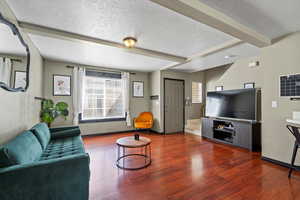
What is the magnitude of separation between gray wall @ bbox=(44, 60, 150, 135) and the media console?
8.03 feet

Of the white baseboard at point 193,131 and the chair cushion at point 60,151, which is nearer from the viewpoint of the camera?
the chair cushion at point 60,151

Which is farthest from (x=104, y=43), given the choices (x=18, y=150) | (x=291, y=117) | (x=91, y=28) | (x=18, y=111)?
(x=291, y=117)

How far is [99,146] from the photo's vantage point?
3734mm

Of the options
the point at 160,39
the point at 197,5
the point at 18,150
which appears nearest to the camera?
the point at 18,150

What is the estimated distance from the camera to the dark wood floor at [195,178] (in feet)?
5.93

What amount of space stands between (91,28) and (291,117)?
371 centimetres

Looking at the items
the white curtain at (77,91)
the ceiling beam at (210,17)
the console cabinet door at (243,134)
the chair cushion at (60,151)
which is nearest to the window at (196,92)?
the console cabinet door at (243,134)

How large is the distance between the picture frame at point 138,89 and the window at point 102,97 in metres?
0.48

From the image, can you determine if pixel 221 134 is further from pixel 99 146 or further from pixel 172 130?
pixel 99 146

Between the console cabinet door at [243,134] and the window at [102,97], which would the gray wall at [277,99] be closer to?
the console cabinet door at [243,134]

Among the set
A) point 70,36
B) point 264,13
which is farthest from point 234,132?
point 70,36

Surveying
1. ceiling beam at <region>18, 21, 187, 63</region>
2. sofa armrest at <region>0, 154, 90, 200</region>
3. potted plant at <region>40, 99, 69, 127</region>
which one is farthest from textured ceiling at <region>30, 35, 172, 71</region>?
sofa armrest at <region>0, 154, 90, 200</region>

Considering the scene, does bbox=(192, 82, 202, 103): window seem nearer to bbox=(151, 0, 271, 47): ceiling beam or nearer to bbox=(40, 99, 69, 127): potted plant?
bbox=(151, 0, 271, 47): ceiling beam

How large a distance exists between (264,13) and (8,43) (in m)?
3.35
